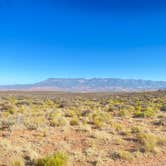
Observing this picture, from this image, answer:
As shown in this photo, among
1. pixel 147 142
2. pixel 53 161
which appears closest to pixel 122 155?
pixel 147 142

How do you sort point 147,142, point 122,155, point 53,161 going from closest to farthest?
point 53,161
point 122,155
point 147,142

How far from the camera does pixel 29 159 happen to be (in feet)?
32.1

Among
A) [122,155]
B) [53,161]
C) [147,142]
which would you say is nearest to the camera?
[53,161]

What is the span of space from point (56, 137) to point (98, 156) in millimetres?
3289

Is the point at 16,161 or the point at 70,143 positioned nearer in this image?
the point at 16,161

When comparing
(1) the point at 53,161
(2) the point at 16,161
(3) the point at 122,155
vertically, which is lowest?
(3) the point at 122,155

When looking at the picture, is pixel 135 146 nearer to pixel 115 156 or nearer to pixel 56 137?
pixel 115 156

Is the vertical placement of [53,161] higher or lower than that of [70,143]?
higher

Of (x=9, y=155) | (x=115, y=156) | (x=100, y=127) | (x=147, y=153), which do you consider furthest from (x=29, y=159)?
(x=100, y=127)

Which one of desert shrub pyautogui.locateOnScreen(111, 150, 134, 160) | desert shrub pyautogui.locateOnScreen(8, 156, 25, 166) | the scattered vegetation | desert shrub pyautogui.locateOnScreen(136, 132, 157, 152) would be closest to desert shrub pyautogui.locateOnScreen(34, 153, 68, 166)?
the scattered vegetation

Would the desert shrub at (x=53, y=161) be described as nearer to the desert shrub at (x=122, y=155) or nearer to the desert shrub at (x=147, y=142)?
the desert shrub at (x=122, y=155)

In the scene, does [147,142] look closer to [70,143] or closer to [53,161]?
[70,143]

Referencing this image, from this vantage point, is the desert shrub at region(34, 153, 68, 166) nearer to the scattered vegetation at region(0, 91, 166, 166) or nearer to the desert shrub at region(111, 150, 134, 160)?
the scattered vegetation at region(0, 91, 166, 166)

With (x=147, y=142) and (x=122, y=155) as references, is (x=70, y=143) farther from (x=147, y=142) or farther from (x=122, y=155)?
(x=147, y=142)
